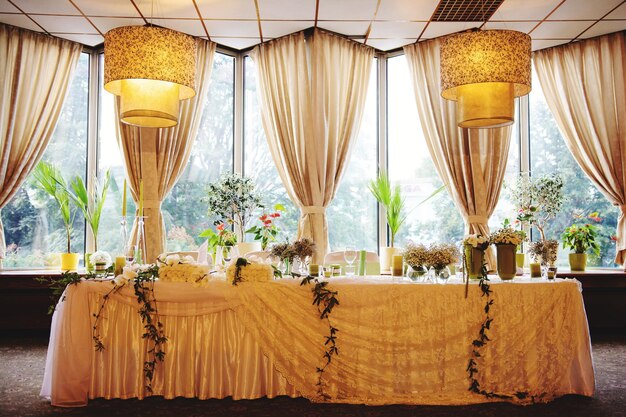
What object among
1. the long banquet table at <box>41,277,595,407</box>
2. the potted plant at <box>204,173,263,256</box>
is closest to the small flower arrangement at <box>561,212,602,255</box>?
the long banquet table at <box>41,277,595,407</box>

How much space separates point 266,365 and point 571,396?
203cm

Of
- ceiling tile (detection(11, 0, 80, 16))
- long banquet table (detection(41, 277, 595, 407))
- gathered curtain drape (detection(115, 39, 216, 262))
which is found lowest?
long banquet table (detection(41, 277, 595, 407))

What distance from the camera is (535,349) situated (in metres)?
3.57

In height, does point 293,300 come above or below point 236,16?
below

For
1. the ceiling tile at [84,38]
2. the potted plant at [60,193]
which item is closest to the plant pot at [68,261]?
the potted plant at [60,193]

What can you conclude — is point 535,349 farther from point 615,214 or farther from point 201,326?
point 615,214

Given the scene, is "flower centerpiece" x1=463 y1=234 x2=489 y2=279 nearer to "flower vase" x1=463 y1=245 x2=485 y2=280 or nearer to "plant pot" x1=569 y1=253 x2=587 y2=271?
"flower vase" x1=463 y1=245 x2=485 y2=280

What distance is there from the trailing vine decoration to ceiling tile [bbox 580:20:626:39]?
4.69m

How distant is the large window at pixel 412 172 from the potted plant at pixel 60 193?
3.76 metres

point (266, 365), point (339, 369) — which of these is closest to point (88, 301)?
point (266, 365)

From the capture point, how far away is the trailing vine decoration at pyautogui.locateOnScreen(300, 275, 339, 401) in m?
3.50

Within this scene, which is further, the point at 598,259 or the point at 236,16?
the point at 598,259

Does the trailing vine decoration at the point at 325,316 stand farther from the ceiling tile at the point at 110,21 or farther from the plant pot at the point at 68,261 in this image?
the ceiling tile at the point at 110,21

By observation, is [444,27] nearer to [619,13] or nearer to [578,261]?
[619,13]
